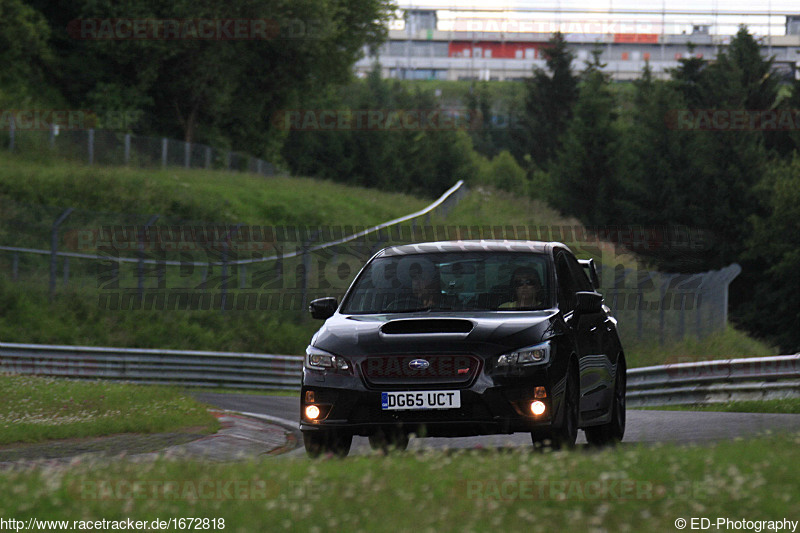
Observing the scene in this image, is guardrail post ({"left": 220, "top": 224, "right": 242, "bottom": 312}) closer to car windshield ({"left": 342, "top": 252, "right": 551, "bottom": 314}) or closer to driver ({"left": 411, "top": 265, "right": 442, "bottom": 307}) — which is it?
car windshield ({"left": 342, "top": 252, "right": 551, "bottom": 314})

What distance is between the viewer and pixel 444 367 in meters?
8.68

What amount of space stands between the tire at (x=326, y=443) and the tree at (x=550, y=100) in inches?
3703

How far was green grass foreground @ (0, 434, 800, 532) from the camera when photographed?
18.1ft

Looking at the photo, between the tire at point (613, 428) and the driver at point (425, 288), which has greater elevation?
the driver at point (425, 288)

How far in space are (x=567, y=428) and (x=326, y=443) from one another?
176cm

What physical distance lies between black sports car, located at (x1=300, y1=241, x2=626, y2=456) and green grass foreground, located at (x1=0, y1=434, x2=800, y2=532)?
4.11ft

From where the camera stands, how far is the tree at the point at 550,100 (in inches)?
4038

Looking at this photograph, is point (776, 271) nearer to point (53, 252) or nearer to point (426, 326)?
point (53, 252)

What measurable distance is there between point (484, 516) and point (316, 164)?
8181 centimetres

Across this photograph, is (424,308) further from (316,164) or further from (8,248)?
(316,164)

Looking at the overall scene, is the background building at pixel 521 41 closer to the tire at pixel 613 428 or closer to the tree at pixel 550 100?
the tree at pixel 550 100

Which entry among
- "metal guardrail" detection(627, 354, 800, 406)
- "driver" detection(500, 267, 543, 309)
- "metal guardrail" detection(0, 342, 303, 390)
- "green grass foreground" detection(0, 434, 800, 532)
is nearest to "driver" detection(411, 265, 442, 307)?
"driver" detection(500, 267, 543, 309)

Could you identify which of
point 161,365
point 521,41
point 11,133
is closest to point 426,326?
point 161,365

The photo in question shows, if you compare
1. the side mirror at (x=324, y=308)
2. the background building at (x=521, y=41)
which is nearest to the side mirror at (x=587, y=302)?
the side mirror at (x=324, y=308)
